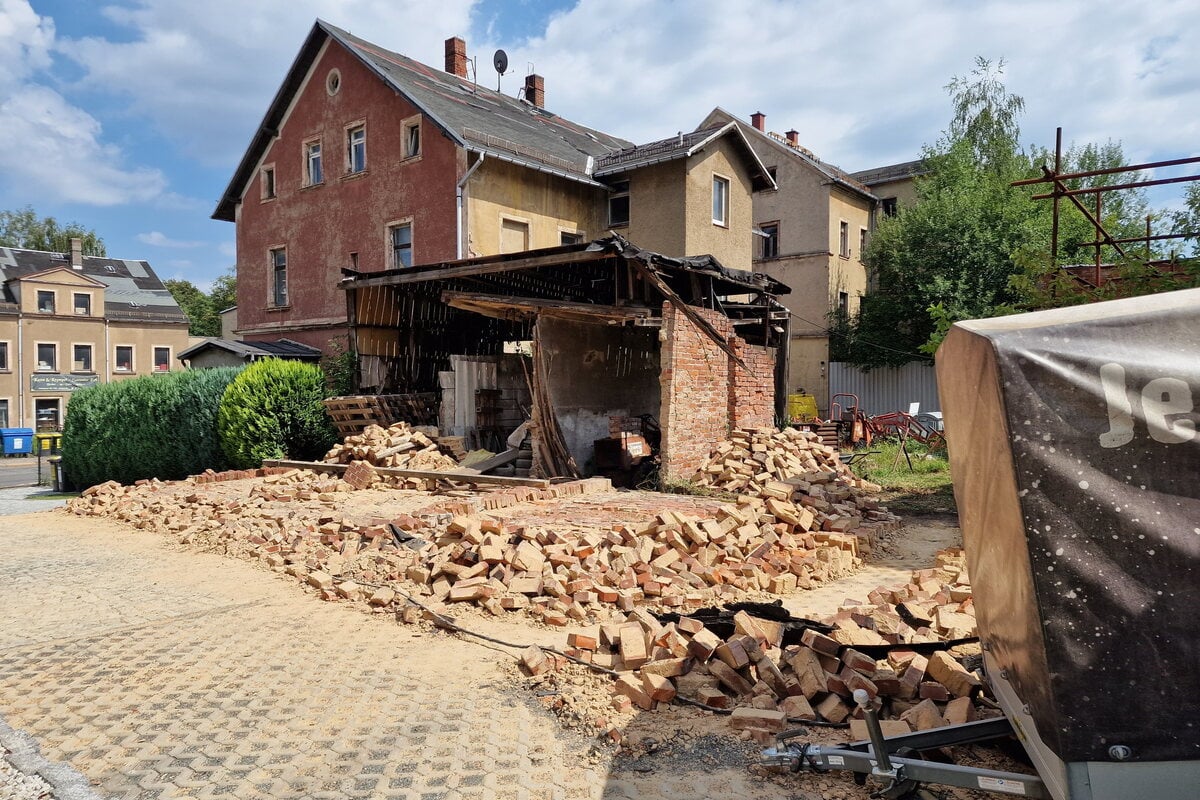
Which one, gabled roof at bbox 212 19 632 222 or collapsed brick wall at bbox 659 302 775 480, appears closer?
collapsed brick wall at bbox 659 302 775 480

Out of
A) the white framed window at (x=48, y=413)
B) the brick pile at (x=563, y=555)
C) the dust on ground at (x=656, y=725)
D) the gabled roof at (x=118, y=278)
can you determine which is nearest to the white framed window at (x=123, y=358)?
the gabled roof at (x=118, y=278)

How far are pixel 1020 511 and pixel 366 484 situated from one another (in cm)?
1221

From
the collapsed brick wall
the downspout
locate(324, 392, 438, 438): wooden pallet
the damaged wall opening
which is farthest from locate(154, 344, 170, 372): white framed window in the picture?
the collapsed brick wall

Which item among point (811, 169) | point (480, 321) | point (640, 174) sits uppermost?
point (811, 169)

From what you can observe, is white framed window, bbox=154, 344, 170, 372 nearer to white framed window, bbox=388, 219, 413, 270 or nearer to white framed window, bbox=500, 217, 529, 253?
white framed window, bbox=388, 219, 413, 270

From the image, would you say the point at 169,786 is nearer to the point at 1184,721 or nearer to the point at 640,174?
the point at 1184,721

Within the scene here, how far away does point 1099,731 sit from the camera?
2.27 metres

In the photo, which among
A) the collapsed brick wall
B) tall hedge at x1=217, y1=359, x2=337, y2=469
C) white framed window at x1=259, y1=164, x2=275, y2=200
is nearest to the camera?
the collapsed brick wall

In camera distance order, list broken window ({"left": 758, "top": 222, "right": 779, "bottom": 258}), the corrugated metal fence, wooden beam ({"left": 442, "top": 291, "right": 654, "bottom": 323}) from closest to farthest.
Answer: wooden beam ({"left": 442, "top": 291, "right": 654, "bottom": 323})
the corrugated metal fence
broken window ({"left": 758, "top": 222, "right": 779, "bottom": 258})

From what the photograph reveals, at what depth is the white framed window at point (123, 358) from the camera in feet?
147

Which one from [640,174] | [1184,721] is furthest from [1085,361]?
[640,174]

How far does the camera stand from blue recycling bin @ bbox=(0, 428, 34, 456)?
123ft

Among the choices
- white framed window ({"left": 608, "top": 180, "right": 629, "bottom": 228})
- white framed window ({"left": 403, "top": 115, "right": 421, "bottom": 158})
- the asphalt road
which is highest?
white framed window ({"left": 403, "top": 115, "right": 421, "bottom": 158})

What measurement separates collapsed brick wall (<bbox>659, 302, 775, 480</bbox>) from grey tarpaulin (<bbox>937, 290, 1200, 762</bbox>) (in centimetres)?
978
